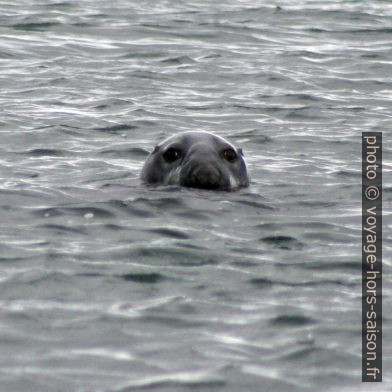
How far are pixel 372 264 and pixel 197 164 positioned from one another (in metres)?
2.36

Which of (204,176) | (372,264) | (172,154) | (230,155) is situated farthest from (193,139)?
(372,264)

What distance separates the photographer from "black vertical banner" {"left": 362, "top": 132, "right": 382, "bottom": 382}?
6.19 metres

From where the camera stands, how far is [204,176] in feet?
31.5

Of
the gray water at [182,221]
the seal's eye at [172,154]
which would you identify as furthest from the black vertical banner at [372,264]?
the seal's eye at [172,154]

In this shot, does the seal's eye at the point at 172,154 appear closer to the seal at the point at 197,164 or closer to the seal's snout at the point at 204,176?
the seal at the point at 197,164

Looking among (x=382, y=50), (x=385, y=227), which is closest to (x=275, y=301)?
(x=385, y=227)

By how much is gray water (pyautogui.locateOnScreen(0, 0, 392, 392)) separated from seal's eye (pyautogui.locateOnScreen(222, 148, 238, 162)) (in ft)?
1.27

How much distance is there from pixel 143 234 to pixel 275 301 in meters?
1.69

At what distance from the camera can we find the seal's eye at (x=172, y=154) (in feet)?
32.8

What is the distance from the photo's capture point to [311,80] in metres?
16.3

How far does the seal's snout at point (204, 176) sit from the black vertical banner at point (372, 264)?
1251mm

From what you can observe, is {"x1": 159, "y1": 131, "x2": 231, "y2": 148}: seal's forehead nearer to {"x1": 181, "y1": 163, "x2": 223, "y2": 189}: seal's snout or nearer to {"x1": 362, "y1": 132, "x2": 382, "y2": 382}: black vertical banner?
{"x1": 181, "y1": 163, "x2": 223, "y2": 189}: seal's snout

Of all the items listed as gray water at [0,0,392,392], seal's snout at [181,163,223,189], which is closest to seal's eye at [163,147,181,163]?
seal's snout at [181,163,223,189]

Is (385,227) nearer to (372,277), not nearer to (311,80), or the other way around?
(372,277)
